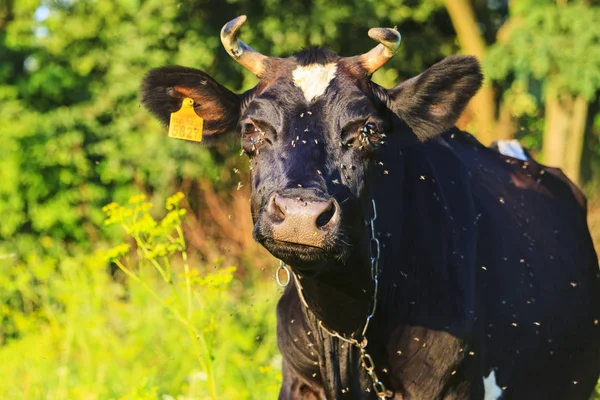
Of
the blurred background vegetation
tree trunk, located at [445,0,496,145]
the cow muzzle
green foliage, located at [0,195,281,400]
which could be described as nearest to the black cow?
the cow muzzle

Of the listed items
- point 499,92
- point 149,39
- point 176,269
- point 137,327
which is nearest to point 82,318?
point 137,327

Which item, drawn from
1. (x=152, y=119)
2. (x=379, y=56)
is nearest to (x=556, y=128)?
(x=152, y=119)

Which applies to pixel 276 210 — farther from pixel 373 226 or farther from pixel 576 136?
pixel 576 136

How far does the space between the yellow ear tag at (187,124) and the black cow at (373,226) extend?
1.5 inches

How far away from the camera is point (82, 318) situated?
8.47 metres

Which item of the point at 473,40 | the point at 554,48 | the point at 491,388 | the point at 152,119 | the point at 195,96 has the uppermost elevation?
the point at 195,96

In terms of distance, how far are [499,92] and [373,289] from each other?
38.4 feet

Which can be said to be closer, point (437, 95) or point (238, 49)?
point (437, 95)

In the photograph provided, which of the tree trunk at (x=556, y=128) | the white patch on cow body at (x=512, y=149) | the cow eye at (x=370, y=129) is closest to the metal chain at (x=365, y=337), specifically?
the cow eye at (x=370, y=129)

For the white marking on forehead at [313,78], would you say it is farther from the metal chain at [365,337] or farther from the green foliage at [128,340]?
the green foliage at [128,340]

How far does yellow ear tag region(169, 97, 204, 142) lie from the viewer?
481 cm

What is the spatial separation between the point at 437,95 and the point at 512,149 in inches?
93.7

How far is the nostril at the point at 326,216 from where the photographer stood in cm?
375

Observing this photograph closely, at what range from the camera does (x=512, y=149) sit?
6.83 metres
